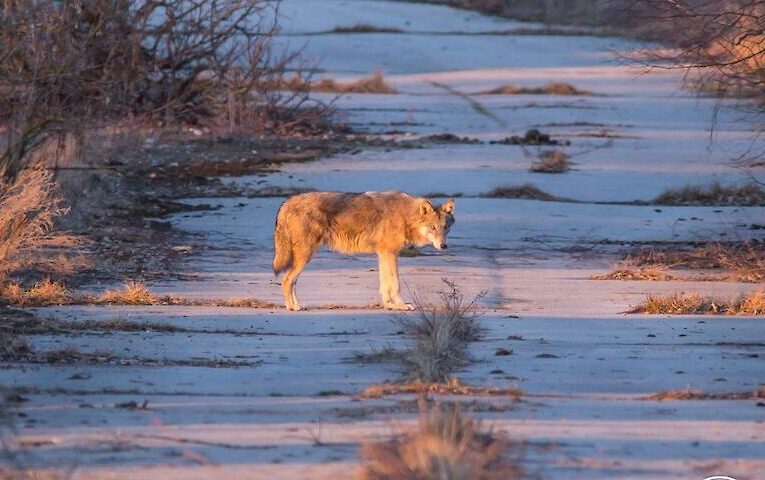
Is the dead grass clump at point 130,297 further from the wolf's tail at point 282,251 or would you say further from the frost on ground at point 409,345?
the wolf's tail at point 282,251

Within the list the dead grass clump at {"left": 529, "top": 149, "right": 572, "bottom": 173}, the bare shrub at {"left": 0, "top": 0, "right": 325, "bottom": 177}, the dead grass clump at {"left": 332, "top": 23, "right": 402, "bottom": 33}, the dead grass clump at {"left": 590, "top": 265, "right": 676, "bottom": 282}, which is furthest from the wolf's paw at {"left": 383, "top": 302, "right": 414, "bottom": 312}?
the dead grass clump at {"left": 332, "top": 23, "right": 402, "bottom": 33}

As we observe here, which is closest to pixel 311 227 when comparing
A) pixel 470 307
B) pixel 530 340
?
pixel 470 307

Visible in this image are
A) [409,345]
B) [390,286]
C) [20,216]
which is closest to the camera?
[409,345]

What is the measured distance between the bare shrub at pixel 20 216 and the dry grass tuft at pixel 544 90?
2592 cm

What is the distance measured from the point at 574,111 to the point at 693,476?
94.2 ft

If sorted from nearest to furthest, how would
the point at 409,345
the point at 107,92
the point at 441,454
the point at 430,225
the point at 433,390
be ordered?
the point at 441,454 → the point at 433,390 → the point at 409,345 → the point at 430,225 → the point at 107,92

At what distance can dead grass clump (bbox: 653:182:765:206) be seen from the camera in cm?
2227

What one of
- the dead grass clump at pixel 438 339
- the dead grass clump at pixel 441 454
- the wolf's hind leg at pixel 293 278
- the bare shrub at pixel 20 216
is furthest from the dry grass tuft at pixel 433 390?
the bare shrub at pixel 20 216

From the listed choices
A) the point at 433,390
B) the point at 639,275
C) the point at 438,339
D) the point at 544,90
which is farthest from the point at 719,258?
the point at 544,90

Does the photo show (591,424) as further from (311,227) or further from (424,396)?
(311,227)

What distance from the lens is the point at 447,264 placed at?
682 inches

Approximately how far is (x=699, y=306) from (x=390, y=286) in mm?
3064

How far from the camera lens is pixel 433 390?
9.87 meters

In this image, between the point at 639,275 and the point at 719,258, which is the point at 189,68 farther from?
the point at 639,275
